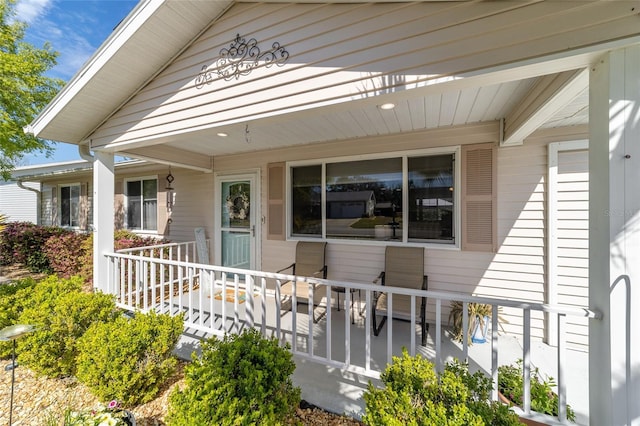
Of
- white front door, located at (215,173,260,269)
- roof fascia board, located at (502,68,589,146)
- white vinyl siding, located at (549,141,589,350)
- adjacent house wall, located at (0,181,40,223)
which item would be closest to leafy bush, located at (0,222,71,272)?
adjacent house wall, located at (0,181,40,223)

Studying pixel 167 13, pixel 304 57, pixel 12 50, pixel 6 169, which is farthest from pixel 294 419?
pixel 6 169

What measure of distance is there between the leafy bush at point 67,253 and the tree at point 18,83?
8.57 ft

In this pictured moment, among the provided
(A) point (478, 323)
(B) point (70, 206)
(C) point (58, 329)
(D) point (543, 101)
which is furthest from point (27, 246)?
(D) point (543, 101)

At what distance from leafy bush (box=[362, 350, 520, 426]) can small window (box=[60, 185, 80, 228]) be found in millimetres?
10292

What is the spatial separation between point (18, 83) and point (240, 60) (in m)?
7.29

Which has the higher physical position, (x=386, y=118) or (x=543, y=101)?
(x=386, y=118)

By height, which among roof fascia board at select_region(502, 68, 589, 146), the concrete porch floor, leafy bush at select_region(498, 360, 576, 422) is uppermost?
roof fascia board at select_region(502, 68, 589, 146)

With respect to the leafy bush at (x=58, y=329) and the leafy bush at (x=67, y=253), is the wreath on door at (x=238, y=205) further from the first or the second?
the leafy bush at (x=67, y=253)

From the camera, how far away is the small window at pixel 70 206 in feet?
26.8

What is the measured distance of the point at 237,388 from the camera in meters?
1.62

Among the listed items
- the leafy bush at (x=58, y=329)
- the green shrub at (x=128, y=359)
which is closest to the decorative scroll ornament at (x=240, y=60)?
the green shrub at (x=128, y=359)

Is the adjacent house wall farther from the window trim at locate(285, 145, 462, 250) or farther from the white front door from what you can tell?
the window trim at locate(285, 145, 462, 250)

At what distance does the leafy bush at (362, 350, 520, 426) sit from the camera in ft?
4.42

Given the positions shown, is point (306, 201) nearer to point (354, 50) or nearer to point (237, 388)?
point (354, 50)
